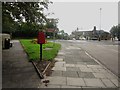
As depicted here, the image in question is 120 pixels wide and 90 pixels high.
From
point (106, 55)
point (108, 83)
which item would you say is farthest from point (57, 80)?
point (106, 55)

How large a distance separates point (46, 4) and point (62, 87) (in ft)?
29.0

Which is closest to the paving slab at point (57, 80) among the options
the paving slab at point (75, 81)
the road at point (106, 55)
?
the paving slab at point (75, 81)

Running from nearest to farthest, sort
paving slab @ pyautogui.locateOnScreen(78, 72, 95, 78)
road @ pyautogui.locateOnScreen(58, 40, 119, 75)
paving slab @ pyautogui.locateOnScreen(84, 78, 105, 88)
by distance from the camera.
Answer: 1. paving slab @ pyautogui.locateOnScreen(84, 78, 105, 88)
2. paving slab @ pyautogui.locateOnScreen(78, 72, 95, 78)
3. road @ pyautogui.locateOnScreen(58, 40, 119, 75)

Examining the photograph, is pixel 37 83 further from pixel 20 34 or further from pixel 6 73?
pixel 20 34

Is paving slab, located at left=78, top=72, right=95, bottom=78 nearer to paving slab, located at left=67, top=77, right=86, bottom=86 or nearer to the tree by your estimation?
paving slab, located at left=67, top=77, right=86, bottom=86

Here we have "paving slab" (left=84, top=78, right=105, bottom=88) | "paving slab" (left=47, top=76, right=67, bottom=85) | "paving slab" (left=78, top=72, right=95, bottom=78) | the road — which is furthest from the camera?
the road

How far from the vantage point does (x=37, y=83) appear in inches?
352

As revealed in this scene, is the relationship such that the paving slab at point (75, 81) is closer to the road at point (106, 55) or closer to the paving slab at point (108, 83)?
the paving slab at point (108, 83)

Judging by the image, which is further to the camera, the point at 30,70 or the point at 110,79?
the point at 30,70

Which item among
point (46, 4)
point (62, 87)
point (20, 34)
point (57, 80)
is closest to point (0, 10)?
point (46, 4)

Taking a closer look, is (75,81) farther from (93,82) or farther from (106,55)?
(106,55)

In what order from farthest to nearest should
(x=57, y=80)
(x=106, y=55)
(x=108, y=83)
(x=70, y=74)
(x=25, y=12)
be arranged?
(x=106, y=55) → (x=25, y=12) → (x=70, y=74) → (x=57, y=80) → (x=108, y=83)

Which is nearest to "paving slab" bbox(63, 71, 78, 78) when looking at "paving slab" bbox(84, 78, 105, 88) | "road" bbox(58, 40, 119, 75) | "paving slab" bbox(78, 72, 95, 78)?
"paving slab" bbox(78, 72, 95, 78)

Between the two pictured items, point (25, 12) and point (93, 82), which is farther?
point (25, 12)
